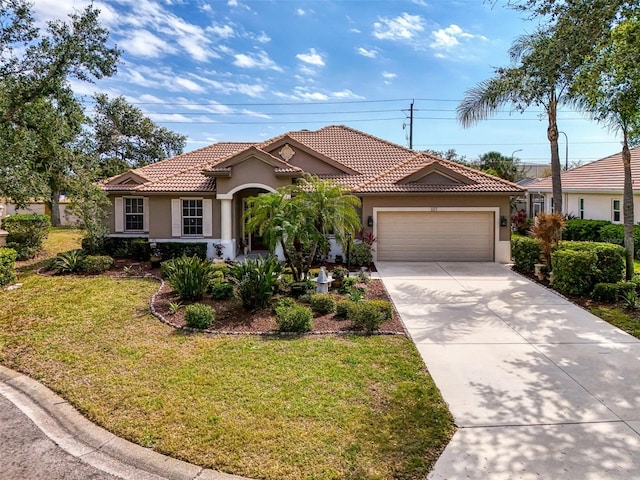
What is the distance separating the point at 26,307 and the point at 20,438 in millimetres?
6962

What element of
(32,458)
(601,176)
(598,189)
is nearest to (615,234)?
(598,189)

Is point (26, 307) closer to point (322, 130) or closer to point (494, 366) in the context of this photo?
point (494, 366)

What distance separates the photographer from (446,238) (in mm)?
18188

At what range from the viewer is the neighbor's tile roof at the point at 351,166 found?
697 inches

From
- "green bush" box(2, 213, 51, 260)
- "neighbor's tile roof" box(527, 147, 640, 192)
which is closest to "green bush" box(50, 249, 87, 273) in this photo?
"green bush" box(2, 213, 51, 260)

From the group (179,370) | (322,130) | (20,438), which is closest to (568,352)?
(179,370)

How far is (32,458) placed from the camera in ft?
16.1

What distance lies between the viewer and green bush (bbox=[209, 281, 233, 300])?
37.2ft

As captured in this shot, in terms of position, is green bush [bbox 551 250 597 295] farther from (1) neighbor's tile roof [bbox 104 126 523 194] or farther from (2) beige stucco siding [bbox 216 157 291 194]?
(2) beige stucco siding [bbox 216 157 291 194]

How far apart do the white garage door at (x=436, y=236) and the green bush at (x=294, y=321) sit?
9622mm

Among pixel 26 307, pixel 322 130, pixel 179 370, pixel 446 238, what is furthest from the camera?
pixel 322 130

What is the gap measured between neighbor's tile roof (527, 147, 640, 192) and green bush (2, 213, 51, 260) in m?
27.9

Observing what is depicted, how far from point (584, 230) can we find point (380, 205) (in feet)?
40.3

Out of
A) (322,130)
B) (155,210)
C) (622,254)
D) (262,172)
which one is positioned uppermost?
(322,130)
